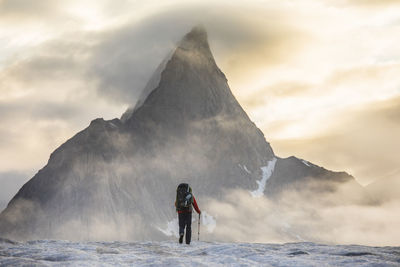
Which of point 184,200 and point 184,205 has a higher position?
point 184,200

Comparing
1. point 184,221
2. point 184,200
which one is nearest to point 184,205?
point 184,200

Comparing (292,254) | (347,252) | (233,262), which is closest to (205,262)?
(233,262)

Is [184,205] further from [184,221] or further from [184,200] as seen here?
[184,221]

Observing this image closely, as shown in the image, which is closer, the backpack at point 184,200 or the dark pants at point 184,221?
the backpack at point 184,200

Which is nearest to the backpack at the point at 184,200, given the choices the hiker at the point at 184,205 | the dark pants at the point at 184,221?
the hiker at the point at 184,205

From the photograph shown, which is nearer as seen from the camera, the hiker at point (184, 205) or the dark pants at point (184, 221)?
the hiker at point (184, 205)

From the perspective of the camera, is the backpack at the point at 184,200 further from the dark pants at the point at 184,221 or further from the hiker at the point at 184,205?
the dark pants at the point at 184,221

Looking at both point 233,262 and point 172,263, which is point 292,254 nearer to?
point 233,262

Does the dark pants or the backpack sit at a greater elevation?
the backpack

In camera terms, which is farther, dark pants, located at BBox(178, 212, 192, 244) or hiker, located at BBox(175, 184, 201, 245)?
dark pants, located at BBox(178, 212, 192, 244)

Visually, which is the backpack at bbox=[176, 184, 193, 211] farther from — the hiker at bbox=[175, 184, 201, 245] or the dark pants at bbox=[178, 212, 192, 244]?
the dark pants at bbox=[178, 212, 192, 244]

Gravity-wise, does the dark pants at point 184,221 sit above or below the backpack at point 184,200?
below

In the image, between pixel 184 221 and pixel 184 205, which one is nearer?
pixel 184 205

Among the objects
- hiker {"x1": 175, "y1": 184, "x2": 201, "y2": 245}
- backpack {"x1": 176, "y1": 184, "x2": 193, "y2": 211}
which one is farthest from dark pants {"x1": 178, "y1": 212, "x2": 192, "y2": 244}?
backpack {"x1": 176, "y1": 184, "x2": 193, "y2": 211}
